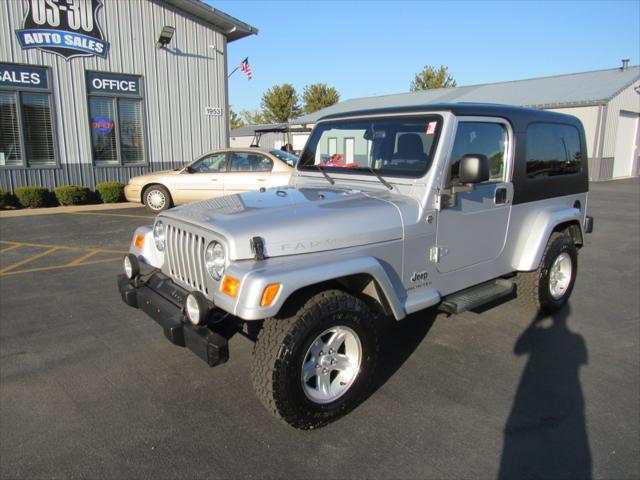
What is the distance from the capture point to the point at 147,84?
1528 centimetres

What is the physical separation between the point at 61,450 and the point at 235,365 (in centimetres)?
137

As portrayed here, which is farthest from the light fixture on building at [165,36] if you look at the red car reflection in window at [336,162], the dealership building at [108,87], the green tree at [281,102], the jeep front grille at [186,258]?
the green tree at [281,102]

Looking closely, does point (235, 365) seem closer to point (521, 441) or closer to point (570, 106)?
point (521, 441)

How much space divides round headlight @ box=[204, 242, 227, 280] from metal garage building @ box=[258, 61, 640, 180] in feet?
79.0

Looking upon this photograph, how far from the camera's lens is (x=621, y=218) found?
12102 mm

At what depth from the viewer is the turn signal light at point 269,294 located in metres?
2.56

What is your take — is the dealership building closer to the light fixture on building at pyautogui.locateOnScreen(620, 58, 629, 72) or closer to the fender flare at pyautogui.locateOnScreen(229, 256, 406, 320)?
the fender flare at pyautogui.locateOnScreen(229, 256, 406, 320)

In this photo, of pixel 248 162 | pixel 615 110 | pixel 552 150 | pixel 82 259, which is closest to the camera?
pixel 552 150

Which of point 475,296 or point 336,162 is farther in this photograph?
point 336,162

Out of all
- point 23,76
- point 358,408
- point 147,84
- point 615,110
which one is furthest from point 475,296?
point 615,110

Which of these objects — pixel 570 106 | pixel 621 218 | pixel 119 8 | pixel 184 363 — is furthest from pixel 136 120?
pixel 570 106

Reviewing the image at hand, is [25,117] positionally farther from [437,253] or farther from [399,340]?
[437,253]

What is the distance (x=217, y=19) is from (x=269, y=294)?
15892 mm

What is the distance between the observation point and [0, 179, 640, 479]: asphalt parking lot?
2666 millimetres
